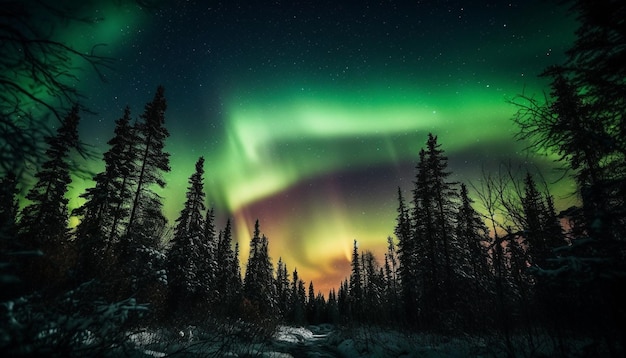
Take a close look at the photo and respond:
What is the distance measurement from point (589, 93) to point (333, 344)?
53.7 feet

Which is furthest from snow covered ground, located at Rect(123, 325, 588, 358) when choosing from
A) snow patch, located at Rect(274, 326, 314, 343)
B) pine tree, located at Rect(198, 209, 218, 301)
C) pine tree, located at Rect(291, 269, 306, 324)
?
pine tree, located at Rect(291, 269, 306, 324)

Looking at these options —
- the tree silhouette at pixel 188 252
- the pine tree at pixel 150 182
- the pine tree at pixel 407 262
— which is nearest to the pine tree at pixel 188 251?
the tree silhouette at pixel 188 252

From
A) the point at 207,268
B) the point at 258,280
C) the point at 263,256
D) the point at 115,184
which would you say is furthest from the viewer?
the point at 263,256

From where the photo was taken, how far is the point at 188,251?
76.2 feet

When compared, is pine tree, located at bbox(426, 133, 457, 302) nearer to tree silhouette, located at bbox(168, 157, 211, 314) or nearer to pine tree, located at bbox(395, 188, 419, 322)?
pine tree, located at bbox(395, 188, 419, 322)

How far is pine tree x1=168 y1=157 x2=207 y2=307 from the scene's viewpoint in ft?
71.7

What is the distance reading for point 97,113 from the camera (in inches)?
157

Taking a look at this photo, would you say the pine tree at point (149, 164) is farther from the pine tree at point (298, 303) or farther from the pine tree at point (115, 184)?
the pine tree at point (298, 303)

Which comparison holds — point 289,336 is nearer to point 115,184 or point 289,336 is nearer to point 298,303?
point 115,184

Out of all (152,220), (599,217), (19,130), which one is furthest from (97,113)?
(152,220)

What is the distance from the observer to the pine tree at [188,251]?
21.8 meters

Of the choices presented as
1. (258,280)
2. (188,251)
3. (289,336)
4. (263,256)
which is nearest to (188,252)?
(188,251)

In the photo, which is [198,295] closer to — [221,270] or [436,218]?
[221,270]

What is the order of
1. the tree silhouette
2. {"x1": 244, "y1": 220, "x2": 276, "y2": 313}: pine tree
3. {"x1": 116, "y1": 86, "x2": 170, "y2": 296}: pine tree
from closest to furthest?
{"x1": 116, "y1": 86, "x2": 170, "y2": 296}: pine tree → the tree silhouette → {"x1": 244, "y1": 220, "x2": 276, "y2": 313}: pine tree
